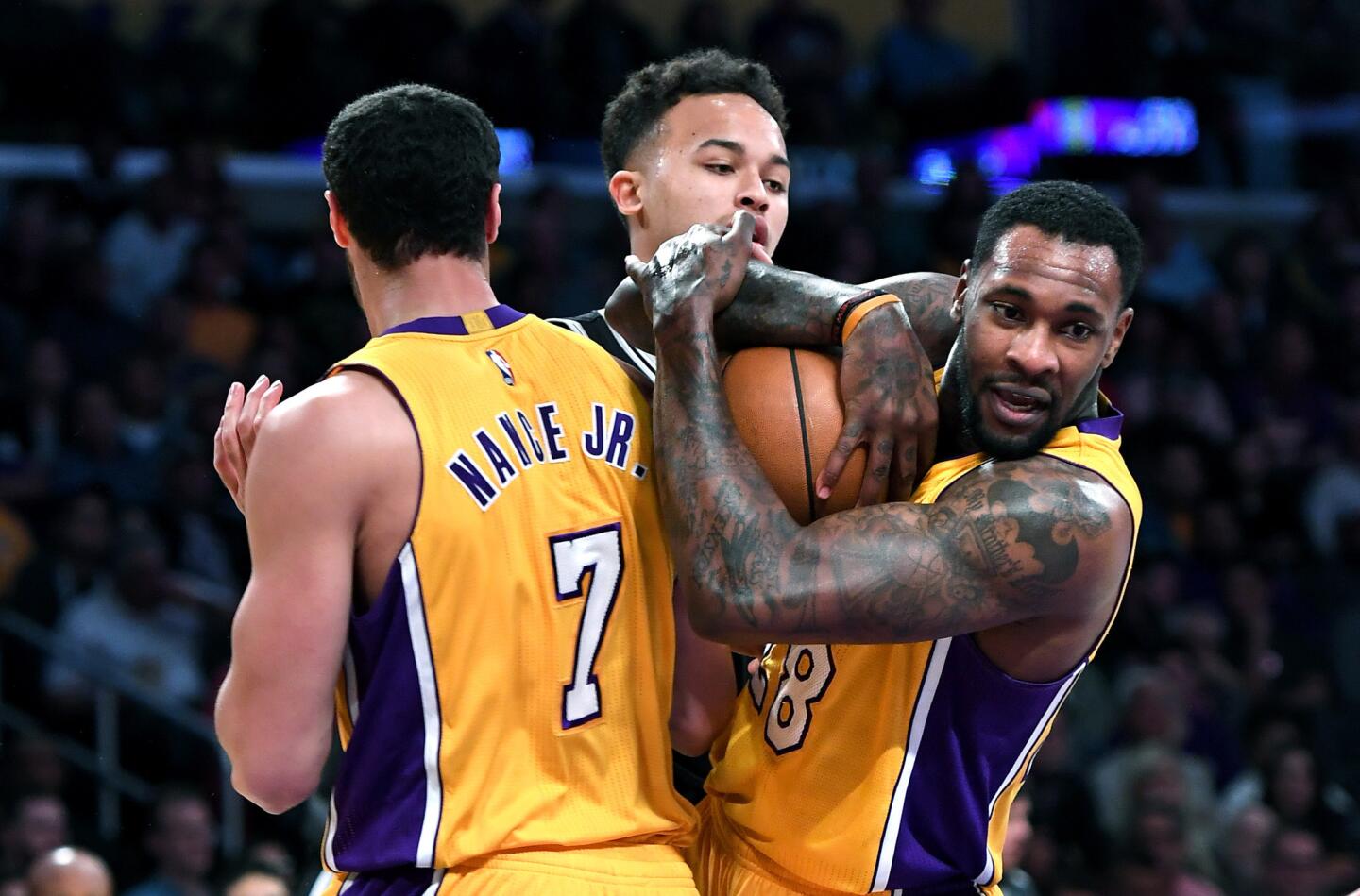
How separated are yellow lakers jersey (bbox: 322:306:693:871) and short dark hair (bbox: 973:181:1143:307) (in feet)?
2.67

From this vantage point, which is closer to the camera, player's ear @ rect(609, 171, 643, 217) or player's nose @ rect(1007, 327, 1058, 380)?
player's nose @ rect(1007, 327, 1058, 380)

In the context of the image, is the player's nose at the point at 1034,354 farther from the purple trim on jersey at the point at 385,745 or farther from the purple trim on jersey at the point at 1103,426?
the purple trim on jersey at the point at 385,745

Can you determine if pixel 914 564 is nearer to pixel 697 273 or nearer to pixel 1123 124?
pixel 697 273

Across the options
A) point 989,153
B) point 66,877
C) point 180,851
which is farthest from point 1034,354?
point 989,153

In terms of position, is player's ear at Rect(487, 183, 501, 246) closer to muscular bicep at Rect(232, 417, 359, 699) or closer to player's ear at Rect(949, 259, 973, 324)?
muscular bicep at Rect(232, 417, 359, 699)

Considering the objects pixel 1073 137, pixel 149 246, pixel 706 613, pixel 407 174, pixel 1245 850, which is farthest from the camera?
pixel 1073 137

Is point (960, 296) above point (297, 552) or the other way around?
above

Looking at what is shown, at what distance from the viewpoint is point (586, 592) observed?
2.81m

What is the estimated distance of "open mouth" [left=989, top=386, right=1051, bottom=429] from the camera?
121 inches

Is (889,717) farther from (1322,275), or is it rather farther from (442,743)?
(1322,275)

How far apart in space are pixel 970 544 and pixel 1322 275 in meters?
8.96

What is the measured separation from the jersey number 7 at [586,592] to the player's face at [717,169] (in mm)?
989

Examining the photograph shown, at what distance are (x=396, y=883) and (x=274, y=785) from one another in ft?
0.79

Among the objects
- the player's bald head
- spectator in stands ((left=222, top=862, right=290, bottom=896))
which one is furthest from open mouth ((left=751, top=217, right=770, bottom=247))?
the player's bald head
